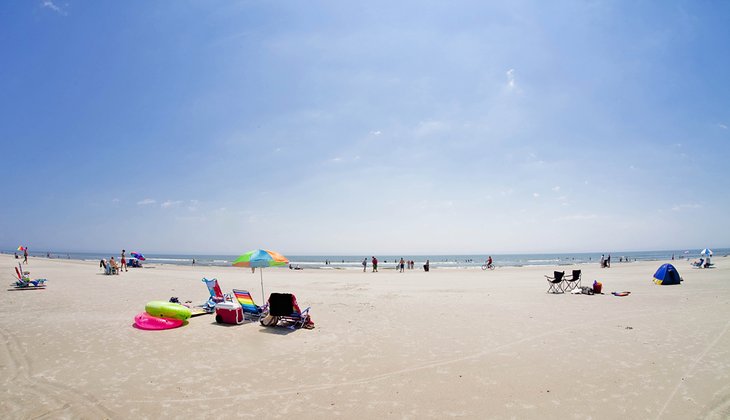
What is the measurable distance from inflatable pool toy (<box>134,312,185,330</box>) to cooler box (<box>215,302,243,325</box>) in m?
1.05

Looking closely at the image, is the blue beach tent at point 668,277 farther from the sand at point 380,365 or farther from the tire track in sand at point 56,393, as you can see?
the tire track in sand at point 56,393

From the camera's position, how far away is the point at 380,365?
22.0 ft

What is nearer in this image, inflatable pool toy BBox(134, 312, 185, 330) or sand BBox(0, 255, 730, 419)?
sand BBox(0, 255, 730, 419)

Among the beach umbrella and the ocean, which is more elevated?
the beach umbrella

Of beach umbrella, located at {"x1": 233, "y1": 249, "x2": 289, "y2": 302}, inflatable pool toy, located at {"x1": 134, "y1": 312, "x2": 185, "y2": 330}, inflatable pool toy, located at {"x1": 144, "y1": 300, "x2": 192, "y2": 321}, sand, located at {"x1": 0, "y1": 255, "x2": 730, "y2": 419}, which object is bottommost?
sand, located at {"x1": 0, "y1": 255, "x2": 730, "y2": 419}

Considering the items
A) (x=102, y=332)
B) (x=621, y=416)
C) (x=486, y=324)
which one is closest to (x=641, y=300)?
(x=486, y=324)

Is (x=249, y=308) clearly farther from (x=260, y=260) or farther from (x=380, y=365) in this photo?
(x=380, y=365)

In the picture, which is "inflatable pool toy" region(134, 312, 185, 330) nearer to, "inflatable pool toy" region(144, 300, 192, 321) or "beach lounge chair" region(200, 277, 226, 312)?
"inflatable pool toy" region(144, 300, 192, 321)

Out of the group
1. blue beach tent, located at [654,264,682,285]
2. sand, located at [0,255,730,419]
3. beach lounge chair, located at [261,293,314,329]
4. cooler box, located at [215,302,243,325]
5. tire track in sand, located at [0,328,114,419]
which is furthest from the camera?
blue beach tent, located at [654,264,682,285]

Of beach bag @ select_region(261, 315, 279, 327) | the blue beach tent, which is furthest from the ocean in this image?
beach bag @ select_region(261, 315, 279, 327)

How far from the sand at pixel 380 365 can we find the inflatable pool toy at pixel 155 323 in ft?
1.16

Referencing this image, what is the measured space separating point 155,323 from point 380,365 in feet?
23.0

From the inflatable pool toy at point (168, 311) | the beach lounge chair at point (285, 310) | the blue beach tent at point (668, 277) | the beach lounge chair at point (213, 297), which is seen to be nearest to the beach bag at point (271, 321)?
the beach lounge chair at point (285, 310)

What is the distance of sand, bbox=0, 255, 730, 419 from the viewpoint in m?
4.95
